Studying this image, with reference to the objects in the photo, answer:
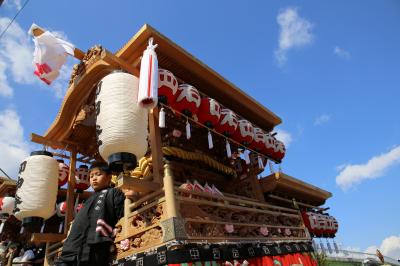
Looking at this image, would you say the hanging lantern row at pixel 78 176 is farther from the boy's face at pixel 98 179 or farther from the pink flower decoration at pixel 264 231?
the pink flower decoration at pixel 264 231

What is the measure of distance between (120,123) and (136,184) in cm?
101

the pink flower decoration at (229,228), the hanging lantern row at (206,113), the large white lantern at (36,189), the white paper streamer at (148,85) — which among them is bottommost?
the pink flower decoration at (229,228)

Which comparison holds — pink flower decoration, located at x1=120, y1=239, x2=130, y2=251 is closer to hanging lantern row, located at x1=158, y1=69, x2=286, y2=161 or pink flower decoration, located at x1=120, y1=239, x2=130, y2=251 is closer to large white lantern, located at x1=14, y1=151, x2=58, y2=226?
hanging lantern row, located at x1=158, y1=69, x2=286, y2=161

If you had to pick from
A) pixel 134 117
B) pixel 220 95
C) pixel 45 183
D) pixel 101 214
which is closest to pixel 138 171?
pixel 45 183

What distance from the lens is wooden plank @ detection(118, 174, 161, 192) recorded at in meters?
4.62

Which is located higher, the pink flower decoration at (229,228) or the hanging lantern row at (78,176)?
the hanging lantern row at (78,176)

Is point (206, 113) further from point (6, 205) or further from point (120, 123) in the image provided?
point (6, 205)

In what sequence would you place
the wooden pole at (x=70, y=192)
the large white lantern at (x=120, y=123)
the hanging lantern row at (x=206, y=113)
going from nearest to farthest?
the large white lantern at (x=120, y=123) → the hanging lantern row at (x=206, y=113) → the wooden pole at (x=70, y=192)

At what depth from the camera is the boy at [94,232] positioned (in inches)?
151

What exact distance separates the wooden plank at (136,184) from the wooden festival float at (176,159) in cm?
2

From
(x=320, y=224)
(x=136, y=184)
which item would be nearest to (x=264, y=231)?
(x=136, y=184)

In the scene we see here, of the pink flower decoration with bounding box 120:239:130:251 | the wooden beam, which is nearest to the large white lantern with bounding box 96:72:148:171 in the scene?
the pink flower decoration with bounding box 120:239:130:251

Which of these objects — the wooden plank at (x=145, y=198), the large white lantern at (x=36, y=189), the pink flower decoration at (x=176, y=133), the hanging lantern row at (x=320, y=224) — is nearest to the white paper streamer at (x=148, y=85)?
the wooden plank at (x=145, y=198)

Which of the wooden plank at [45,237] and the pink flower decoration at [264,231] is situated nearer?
the pink flower decoration at [264,231]
